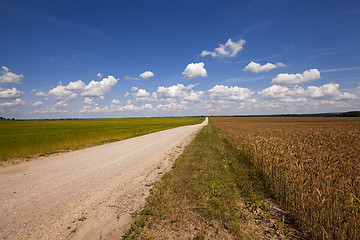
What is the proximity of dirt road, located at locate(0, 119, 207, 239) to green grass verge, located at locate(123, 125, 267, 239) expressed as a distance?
705 mm

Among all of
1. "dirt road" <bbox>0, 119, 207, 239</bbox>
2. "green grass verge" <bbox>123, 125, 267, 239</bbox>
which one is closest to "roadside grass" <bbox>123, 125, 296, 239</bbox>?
"green grass verge" <bbox>123, 125, 267, 239</bbox>

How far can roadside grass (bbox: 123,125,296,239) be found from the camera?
3920 mm

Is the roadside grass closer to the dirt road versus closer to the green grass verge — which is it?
the green grass verge

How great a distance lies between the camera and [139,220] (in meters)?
4.37

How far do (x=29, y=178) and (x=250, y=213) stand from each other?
10.4m

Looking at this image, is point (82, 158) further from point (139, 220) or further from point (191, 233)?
point (191, 233)

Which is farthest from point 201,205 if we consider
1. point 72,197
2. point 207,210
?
point 72,197

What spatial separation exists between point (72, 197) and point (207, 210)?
518 centimetres

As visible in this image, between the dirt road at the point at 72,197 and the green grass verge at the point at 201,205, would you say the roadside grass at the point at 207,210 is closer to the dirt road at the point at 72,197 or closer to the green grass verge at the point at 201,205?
Answer: the green grass verge at the point at 201,205

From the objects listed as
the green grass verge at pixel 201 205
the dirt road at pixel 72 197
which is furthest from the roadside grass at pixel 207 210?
the dirt road at pixel 72 197

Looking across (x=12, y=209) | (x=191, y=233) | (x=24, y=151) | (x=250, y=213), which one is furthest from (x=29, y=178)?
(x=250, y=213)

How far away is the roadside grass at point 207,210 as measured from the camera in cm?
392

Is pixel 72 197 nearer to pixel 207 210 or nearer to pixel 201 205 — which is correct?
pixel 201 205

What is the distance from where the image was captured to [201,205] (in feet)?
16.6
